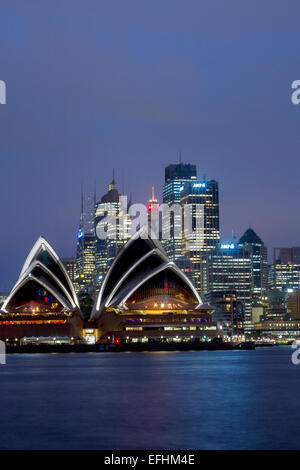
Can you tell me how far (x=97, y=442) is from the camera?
3394cm

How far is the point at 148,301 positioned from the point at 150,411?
88321 millimetres

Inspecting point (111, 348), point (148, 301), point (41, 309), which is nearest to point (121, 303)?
point (148, 301)

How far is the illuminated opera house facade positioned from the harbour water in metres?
58.9

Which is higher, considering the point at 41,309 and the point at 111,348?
the point at 41,309

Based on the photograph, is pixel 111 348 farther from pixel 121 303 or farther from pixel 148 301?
pixel 148 301

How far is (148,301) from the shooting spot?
132 meters

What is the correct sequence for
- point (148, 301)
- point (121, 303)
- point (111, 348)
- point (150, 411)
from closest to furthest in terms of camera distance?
point (150, 411)
point (121, 303)
point (148, 301)
point (111, 348)

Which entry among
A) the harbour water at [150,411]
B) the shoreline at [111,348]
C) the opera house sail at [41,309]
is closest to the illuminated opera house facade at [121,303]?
the opera house sail at [41,309]

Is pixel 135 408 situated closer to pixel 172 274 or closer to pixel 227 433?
pixel 227 433

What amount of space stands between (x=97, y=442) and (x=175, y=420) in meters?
7.07

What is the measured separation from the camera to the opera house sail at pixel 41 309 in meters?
132

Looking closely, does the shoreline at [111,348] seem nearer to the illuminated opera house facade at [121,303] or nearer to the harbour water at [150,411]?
the illuminated opera house facade at [121,303]

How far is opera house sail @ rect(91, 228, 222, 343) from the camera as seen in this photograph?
13038 cm
